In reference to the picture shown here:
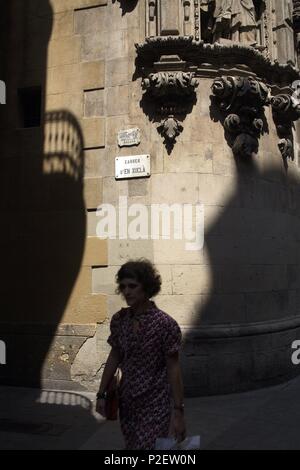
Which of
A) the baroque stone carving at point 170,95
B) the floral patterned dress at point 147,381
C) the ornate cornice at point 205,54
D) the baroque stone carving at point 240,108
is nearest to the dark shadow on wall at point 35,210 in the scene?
the baroque stone carving at point 170,95

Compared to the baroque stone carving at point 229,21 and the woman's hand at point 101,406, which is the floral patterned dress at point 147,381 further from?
the baroque stone carving at point 229,21

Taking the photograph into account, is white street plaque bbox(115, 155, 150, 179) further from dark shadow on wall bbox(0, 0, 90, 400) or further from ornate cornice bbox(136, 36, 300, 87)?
ornate cornice bbox(136, 36, 300, 87)

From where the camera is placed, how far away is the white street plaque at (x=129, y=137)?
24.1 feet

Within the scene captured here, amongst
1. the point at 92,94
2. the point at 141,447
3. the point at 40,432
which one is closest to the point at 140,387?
the point at 141,447

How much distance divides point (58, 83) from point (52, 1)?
145 cm

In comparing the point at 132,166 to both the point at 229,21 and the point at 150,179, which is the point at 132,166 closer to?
the point at 150,179

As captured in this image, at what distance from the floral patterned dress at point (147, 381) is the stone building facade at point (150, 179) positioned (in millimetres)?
3734

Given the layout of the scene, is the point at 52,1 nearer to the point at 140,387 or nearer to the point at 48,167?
the point at 48,167

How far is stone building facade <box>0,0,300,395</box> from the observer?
23.4 feet

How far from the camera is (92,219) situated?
745cm

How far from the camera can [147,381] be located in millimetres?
3182

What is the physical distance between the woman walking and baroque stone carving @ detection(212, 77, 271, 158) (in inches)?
181

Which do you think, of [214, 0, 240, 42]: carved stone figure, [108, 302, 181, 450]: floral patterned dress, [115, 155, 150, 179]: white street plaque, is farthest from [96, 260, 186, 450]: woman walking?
[214, 0, 240, 42]: carved stone figure

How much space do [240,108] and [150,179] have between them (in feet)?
5.78
